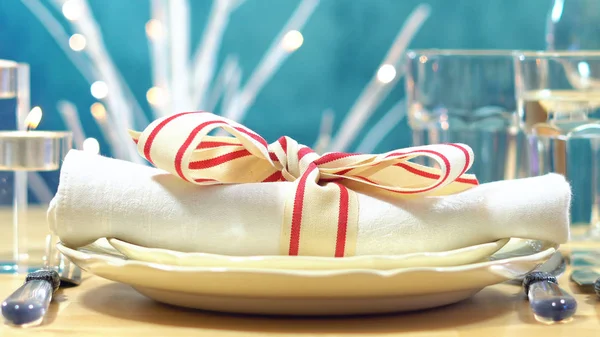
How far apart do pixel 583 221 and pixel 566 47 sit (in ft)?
0.55

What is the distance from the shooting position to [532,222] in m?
0.41

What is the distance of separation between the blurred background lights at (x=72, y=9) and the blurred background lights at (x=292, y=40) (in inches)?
15.2

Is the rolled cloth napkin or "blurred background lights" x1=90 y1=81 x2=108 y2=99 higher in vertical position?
"blurred background lights" x1=90 y1=81 x2=108 y2=99

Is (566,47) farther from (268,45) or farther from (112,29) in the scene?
(112,29)

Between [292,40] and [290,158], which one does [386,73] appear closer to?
[292,40]

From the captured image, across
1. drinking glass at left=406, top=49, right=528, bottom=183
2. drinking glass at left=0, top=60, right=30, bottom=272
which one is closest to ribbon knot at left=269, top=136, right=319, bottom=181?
drinking glass at left=0, top=60, right=30, bottom=272

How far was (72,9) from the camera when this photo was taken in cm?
152

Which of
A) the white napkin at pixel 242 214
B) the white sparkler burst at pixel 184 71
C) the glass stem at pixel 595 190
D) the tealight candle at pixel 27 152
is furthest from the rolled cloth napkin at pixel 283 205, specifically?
the white sparkler burst at pixel 184 71

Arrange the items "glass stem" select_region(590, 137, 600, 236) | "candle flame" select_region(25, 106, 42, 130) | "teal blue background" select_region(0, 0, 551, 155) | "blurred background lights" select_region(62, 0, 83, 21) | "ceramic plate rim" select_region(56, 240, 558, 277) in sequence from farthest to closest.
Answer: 1. "teal blue background" select_region(0, 0, 551, 155)
2. "blurred background lights" select_region(62, 0, 83, 21)
3. "glass stem" select_region(590, 137, 600, 236)
4. "candle flame" select_region(25, 106, 42, 130)
5. "ceramic plate rim" select_region(56, 240, 558, 277)

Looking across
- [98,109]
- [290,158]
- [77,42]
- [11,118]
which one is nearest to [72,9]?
[77,42]

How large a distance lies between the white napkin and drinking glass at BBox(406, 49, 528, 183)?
355 mm

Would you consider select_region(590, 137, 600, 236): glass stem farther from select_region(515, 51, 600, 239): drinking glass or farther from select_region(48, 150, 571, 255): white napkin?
select_region(48, 150, 571, 255): white napkin

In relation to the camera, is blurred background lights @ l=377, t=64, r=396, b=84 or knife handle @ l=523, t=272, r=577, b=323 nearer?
knife handle @ l=523, t=272, r=577, b=323

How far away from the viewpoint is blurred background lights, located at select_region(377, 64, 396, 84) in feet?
5.35
